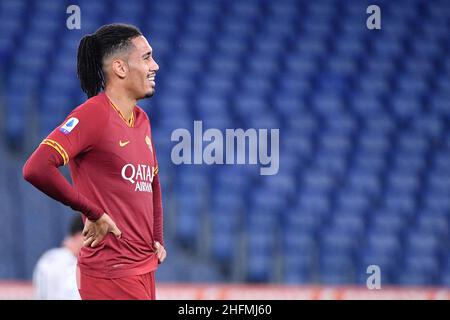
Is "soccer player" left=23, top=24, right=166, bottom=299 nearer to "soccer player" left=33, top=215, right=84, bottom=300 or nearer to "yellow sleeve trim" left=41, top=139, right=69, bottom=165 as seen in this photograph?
"yellow sleeve trim" left=41, top=139, right=69, bottom=165

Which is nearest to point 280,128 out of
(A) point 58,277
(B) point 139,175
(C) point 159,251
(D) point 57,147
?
(A) point 58,277

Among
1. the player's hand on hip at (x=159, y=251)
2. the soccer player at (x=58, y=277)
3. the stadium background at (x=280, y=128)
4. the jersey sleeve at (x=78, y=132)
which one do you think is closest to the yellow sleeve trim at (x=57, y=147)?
the jersey sleeve at (x=78, y=132)

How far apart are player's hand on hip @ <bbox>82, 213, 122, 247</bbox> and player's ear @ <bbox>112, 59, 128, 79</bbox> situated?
45 cm

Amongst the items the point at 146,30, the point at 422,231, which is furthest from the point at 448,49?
the point at 146,30

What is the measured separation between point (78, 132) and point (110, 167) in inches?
6.1

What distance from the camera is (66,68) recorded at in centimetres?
691

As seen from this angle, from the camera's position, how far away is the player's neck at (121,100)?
293 cm

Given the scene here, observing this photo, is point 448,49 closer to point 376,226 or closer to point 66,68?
point 376,226

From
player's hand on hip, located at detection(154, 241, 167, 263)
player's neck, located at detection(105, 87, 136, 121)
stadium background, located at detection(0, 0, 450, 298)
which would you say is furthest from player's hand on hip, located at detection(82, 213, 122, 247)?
stadium background, located at detection(0, 0, 450, 298)

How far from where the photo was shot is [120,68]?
2.95 m

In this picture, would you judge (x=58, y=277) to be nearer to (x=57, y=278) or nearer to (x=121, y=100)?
(x=57, y=278)

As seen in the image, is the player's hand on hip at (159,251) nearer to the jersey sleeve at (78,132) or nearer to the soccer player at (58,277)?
the jersey sleeve at (78,132)

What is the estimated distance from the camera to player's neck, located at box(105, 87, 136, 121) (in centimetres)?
293
